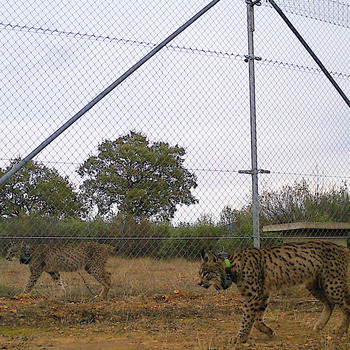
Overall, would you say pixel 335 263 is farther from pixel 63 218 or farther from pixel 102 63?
pixel 63 218

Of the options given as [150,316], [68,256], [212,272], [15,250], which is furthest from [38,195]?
[212,272]

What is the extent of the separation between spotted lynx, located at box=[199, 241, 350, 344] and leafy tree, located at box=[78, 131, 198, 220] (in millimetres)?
1541

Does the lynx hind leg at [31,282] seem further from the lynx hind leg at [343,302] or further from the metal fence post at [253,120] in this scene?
the lynx hind leg at [343,302]

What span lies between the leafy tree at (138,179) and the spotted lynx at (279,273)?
154 cm

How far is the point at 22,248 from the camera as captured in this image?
7.66 m

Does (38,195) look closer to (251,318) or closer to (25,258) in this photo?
(25,258)

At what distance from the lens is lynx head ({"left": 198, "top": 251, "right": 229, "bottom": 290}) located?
478 centimetres

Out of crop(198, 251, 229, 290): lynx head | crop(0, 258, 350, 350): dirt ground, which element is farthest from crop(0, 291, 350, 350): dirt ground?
crop(198, 251, 229, 290): lynx head

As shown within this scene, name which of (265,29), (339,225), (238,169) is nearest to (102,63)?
(238,169)

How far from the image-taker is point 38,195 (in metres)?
8.58

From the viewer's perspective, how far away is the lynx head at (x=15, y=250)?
Result: 7.48 meters

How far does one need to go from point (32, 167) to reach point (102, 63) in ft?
12.0

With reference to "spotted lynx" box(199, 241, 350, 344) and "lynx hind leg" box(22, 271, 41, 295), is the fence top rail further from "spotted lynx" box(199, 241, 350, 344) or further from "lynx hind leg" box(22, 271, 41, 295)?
"lynx hind leg" box(22, 271, 41, 295)

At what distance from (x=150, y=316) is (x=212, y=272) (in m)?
1.09
